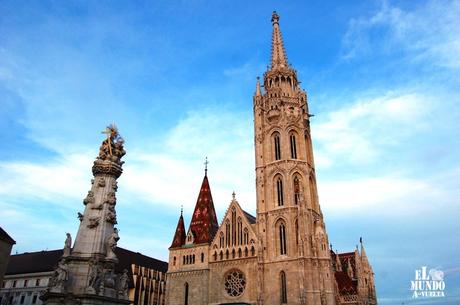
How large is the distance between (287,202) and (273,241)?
4370mm

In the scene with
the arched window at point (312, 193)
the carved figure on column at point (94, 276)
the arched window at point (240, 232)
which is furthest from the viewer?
the arched window at point (312, 193)

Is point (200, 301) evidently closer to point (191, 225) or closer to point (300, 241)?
point (191, 225)

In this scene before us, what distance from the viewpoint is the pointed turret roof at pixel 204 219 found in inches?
1715

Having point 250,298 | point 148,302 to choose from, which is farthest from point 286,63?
point 148,302

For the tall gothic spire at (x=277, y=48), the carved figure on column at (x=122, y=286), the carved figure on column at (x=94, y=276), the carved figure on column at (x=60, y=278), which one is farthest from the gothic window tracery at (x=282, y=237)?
the carved figure on column at (x=60, y=278)

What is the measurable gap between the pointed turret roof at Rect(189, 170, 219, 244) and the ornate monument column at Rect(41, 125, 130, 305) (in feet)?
79.6

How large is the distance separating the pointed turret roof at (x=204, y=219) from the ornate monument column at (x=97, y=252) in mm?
24261

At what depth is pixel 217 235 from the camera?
41.7 m

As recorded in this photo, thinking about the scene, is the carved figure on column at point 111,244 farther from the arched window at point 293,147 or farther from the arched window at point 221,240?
the arched window at point 293,147

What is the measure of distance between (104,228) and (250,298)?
22998 millimetres

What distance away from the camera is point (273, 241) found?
39500mm

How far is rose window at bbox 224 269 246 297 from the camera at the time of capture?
1521 inches

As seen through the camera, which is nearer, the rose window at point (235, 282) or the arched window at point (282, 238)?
the rose window at point (235, 282)

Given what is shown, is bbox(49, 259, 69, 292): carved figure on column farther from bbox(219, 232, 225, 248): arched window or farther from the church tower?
bbox(219, 232, 225, 248): arched window
